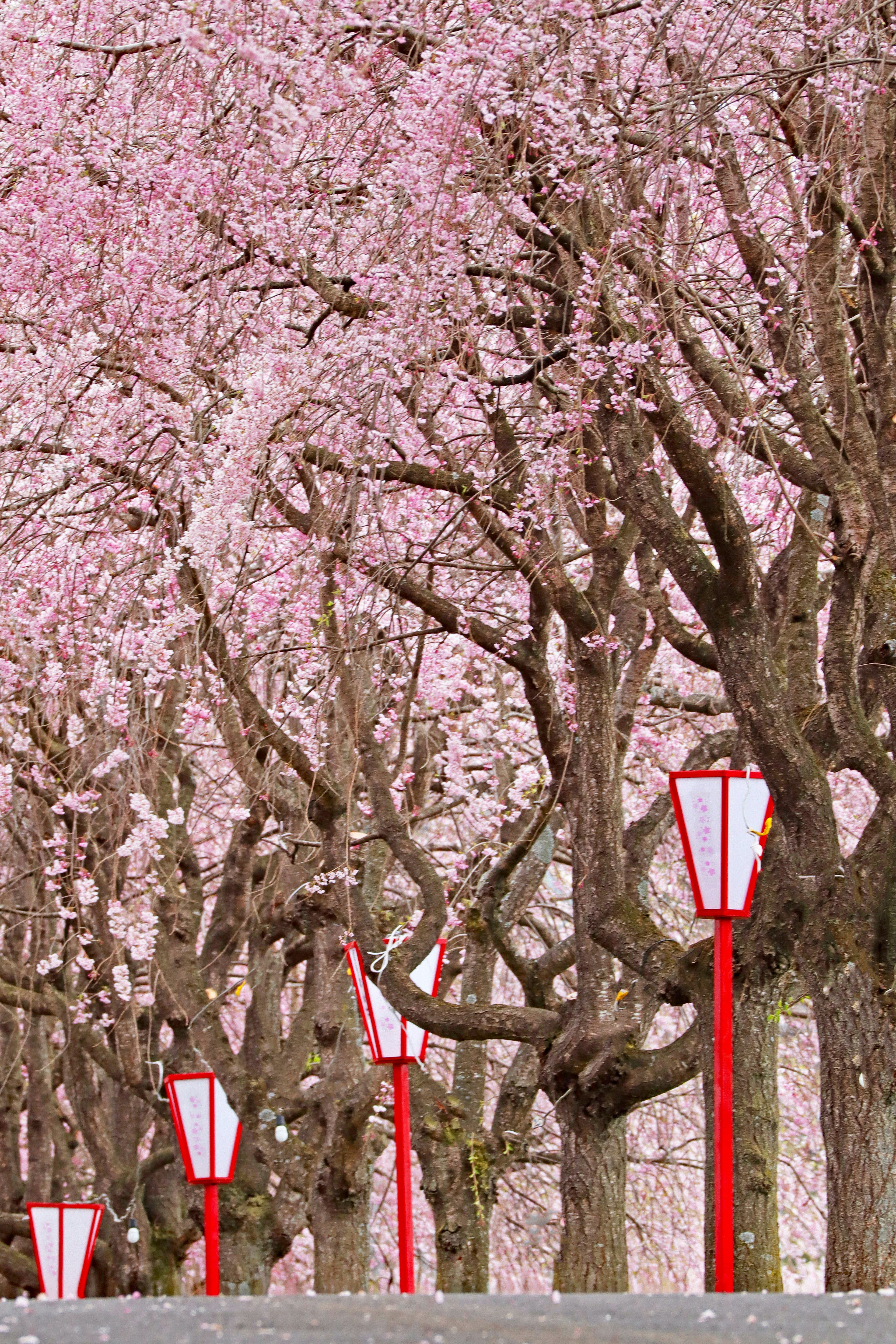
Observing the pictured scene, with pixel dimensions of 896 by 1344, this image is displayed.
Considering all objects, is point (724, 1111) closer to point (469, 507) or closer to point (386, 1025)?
point (386, 1025)

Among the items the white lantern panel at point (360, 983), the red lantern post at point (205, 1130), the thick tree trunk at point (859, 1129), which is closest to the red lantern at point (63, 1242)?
the red lantern post at point (205, 1130)

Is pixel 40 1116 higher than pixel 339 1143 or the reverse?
higher

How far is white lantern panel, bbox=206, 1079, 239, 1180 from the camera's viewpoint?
8.07 metres

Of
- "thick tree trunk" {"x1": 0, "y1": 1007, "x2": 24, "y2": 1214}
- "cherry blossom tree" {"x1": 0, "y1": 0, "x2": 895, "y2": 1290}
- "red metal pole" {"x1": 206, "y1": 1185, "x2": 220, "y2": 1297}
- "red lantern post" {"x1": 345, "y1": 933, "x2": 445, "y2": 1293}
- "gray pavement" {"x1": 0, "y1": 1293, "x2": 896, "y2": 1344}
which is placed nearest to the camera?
"gray pavement" {"x1": 0, "y1": 1293, "x2": 896, "y2": 1344}

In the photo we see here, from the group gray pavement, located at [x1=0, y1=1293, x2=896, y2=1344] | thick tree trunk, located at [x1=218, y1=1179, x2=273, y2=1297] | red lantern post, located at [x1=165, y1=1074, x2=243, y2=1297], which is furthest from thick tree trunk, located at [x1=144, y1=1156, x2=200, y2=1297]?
gray pavement, located at [x1=0, y1=1293, x2=896, y2=1344]

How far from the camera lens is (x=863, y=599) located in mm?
6422

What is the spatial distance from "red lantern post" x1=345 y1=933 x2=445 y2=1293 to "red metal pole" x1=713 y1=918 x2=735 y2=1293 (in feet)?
7.49

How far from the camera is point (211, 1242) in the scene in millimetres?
7648

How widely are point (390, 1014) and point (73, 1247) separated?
9.79 feet

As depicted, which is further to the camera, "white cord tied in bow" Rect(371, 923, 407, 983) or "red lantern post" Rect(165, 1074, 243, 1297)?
"white cord tied in bow" Rect(371, 923, 407, 983)

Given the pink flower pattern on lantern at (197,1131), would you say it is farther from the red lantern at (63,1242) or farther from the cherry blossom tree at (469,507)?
the red lantern at (63,1242)

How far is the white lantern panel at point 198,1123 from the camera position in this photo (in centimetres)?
805

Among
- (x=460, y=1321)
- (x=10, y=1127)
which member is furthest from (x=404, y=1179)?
(x=10, y=1127)

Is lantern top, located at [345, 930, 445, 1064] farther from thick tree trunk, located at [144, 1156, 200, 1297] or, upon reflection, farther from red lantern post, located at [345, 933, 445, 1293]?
thick tree trunk, located at [144, 1156, 200, 1297]
